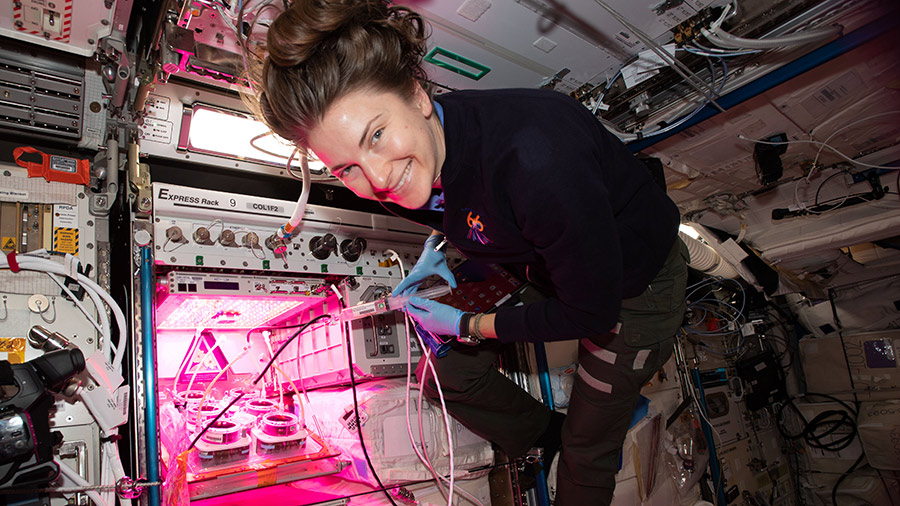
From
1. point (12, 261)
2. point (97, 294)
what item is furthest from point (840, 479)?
point (12, 261)

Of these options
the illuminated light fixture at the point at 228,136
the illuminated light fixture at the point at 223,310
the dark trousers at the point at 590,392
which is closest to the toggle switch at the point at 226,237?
the illuminated light fixture at the point at 223,310

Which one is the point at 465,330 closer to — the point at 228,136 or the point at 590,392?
the point at 590,392

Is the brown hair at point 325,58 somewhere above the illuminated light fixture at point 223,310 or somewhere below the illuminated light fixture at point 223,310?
above

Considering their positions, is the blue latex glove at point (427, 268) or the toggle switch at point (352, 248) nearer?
the blue latex glove at point (427, 268)

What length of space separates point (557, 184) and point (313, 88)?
78 centimetres

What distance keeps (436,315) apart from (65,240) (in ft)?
5.39

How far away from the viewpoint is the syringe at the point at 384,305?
2570mm

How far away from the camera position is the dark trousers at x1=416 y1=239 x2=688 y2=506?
7.80 feet

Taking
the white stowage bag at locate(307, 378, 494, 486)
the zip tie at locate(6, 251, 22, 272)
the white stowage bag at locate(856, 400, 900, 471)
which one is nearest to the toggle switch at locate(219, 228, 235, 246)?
the zip tie at locate(6, 251, 22, 272)

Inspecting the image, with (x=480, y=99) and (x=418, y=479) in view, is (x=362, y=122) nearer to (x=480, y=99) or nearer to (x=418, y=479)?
(x=480, y=99)

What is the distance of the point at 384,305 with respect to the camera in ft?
8.45

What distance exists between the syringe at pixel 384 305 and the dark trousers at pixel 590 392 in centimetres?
35

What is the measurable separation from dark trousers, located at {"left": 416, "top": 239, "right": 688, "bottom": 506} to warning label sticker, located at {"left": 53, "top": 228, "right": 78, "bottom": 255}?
1782 mm

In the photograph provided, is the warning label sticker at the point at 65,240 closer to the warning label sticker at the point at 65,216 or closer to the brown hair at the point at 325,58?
the warning label sticker at the point at 65,216
